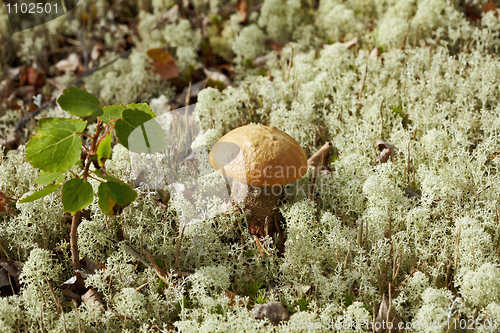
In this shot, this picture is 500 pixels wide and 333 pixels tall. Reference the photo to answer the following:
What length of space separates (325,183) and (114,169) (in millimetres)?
1434

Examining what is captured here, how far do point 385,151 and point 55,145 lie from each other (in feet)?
6.64

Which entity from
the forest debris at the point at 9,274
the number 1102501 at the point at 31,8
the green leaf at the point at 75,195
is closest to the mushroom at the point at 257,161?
the green leaf at the point at 75,195

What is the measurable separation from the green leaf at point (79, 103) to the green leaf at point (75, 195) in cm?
31

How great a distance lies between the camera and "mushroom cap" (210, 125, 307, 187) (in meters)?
2.12

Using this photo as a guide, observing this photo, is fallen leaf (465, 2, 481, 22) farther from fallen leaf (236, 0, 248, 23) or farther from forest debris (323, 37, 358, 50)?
fallen leaf (236, 0, 248, 23)

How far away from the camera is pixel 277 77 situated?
3.54 meters

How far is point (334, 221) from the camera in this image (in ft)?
7.51

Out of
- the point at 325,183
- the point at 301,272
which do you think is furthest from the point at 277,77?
the point at 301,272

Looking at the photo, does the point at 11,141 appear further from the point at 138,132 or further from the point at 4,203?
the point at 138,132

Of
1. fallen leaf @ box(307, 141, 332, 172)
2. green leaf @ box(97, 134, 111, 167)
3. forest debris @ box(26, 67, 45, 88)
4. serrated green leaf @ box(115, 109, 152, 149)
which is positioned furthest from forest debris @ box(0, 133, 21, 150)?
fallen leaf @ box(307, 141, 332, 172)

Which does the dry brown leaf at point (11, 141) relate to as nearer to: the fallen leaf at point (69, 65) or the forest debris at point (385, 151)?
the fallen leaf at point (69, 65)

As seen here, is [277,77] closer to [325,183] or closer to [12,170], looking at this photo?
[325,183]

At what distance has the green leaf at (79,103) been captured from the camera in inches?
68.4

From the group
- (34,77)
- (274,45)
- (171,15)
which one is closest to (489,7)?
(274,45)
